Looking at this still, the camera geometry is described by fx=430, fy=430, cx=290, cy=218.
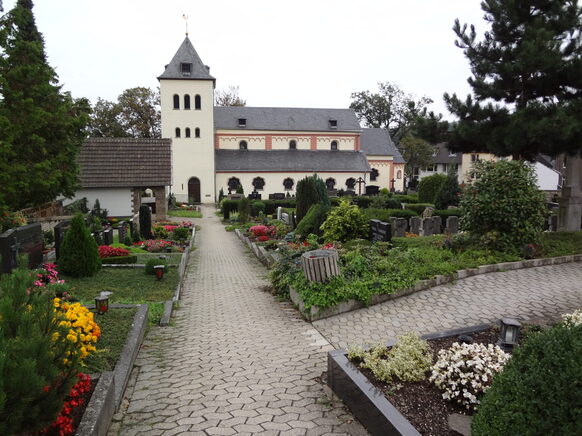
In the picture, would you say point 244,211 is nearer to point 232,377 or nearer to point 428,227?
point 428,227

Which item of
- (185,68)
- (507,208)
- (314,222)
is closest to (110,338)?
(507,208)

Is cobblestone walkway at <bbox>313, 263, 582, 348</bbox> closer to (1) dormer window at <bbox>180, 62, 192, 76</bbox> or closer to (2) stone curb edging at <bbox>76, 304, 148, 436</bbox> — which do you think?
(2) stone curb edging at <bbox>76, 304, 148, 436</bbox>

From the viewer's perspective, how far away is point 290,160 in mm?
46875

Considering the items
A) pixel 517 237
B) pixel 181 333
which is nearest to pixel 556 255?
pixel 517 237

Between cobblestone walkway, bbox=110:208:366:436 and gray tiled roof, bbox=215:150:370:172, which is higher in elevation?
gray tiled roof, bbox=215:150:370:172

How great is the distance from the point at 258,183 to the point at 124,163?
65.7 feet

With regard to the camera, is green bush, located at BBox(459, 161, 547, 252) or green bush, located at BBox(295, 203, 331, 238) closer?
→ green bush, located at BBox(459, 161, 547, 252)

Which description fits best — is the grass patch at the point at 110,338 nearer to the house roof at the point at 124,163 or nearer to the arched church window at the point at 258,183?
the house roof at the point at 124,163

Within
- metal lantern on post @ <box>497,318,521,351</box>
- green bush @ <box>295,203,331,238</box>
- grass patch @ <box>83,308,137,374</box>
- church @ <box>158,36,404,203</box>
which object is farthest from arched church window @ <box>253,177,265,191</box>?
metal lantern on post @ <box>497,318,521,351</box>

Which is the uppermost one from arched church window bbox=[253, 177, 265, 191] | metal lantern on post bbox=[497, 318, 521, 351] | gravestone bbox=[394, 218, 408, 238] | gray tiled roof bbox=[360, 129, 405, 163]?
gray tiled roof bbox=[360, 129, 405, 163]

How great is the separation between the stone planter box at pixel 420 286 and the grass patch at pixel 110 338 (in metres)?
3.01

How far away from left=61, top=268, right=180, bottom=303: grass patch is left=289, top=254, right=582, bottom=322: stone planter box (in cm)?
312

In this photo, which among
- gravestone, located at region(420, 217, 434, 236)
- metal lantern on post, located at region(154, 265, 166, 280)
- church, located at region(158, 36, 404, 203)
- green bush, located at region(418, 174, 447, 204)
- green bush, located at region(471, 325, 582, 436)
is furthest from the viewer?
church, located at region(158, 36, 404, 203)

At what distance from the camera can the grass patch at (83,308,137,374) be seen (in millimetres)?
5065
